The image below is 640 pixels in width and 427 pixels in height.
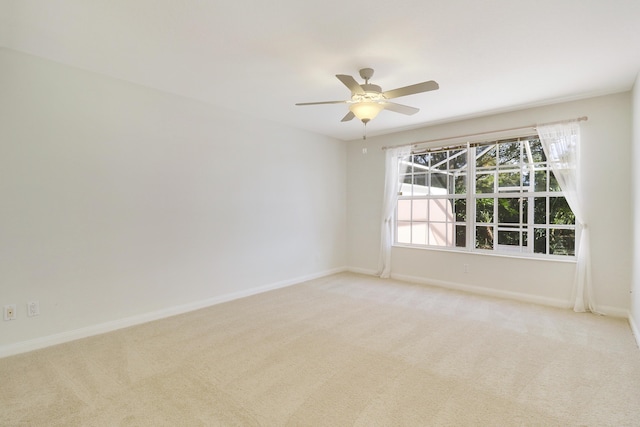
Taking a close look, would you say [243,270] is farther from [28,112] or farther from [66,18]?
[66,18]

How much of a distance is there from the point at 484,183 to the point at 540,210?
77 centimetres

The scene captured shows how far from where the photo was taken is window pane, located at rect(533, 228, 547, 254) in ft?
13.3

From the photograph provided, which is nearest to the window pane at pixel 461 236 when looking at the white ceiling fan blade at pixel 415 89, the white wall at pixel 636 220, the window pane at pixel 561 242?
the window pane at pixel 561 242

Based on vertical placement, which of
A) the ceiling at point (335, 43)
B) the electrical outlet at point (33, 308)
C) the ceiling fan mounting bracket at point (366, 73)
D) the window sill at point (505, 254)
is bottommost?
the electrical outlet at point (33, 308)

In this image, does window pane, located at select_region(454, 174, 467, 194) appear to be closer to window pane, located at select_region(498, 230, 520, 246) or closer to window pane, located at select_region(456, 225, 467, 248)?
window pane, located at select_region(456, 225, 467, 248)

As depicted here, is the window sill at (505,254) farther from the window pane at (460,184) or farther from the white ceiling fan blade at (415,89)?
the white ceiling fan blade at (415,89)

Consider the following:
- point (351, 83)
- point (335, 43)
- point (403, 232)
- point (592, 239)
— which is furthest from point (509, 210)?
point (335, 43)

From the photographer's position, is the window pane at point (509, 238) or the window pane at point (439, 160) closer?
the window pane at point (509, 238)

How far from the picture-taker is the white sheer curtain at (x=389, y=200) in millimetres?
5285

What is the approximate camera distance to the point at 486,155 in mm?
4504

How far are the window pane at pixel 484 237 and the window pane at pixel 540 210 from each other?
1.84ft

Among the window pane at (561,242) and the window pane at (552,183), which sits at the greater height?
the window pane at (552,183)

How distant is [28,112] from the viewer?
269cm

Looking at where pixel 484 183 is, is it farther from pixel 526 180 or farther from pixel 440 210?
pixel 440 210
